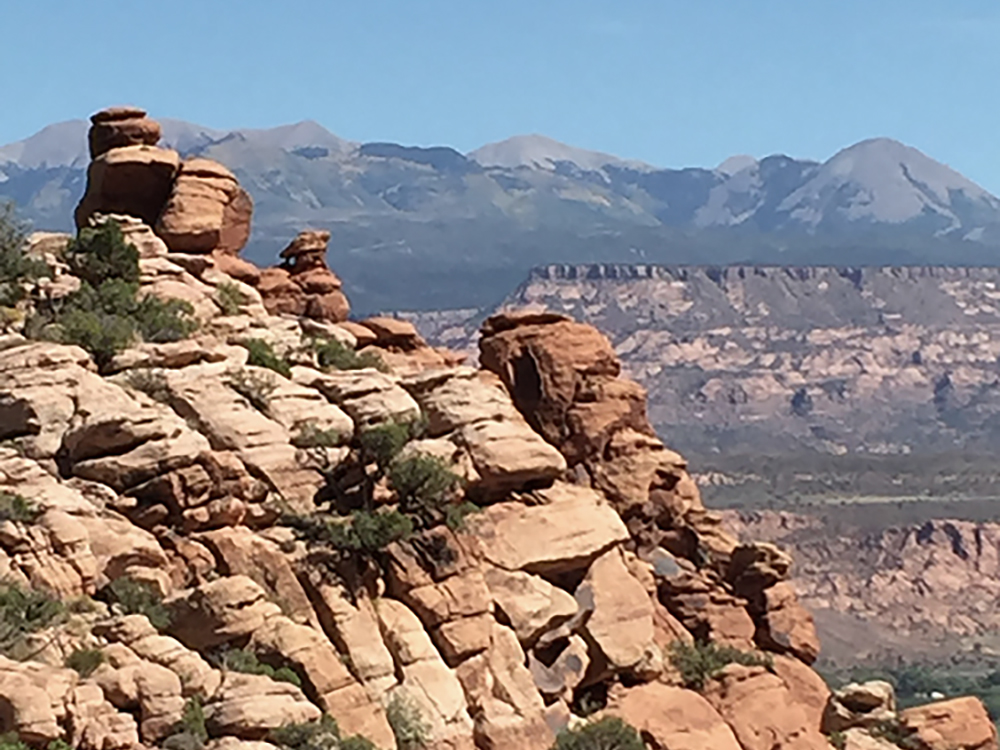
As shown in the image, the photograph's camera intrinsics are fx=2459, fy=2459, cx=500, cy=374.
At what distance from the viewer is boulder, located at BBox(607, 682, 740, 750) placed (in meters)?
49.2

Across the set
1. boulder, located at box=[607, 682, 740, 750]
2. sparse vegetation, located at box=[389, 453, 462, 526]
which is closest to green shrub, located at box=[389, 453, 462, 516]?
sparse vegetation, located at box=[389, 453, 462, 526]

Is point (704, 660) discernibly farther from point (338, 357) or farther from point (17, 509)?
point (17, 509)

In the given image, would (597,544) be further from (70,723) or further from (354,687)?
(70,723)

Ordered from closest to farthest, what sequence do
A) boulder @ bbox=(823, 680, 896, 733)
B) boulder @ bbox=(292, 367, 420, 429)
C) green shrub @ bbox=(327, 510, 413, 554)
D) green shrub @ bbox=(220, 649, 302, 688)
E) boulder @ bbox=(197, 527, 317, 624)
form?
green shrub @ bbox=(220, 649, 302, 688) < boulder @ bbox=(197, 527, 317, 624) < green shrub @ bbox=(327, 510, 413, 554) < boulder @ bbox=(292, 367, 420, 429) < boulder @ bbox=(823, 680, 896, 733)

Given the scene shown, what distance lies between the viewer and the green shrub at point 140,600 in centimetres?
4162

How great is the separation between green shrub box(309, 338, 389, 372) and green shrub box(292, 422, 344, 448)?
5.16 meters

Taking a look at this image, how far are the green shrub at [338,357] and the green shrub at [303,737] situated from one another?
51.6ft

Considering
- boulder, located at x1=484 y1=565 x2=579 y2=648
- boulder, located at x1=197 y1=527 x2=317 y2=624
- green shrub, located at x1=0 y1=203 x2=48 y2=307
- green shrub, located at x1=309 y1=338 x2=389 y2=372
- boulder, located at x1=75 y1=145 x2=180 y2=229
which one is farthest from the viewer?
boulder, located at x1=75 y1=145 x2=180 y2=229

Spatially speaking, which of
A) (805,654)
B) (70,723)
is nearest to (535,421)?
(805,654)

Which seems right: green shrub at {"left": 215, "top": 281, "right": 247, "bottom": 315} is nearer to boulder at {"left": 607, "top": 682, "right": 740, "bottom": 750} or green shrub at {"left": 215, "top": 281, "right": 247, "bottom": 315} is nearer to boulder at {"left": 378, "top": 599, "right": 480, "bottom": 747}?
boulder at {"left": 378, "top": 599, "right": 480, "bottom": 747}

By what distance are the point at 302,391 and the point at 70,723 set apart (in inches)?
558

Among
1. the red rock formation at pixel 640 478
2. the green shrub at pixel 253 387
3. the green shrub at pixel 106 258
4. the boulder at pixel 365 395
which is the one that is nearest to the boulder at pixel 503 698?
the boulder at pixel 365 395

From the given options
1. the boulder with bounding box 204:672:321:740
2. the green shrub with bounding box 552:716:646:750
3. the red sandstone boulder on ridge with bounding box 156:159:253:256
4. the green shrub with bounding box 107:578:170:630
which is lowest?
the green shrub with bounding box 552:716:646:750

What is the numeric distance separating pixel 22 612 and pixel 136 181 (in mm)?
23974
